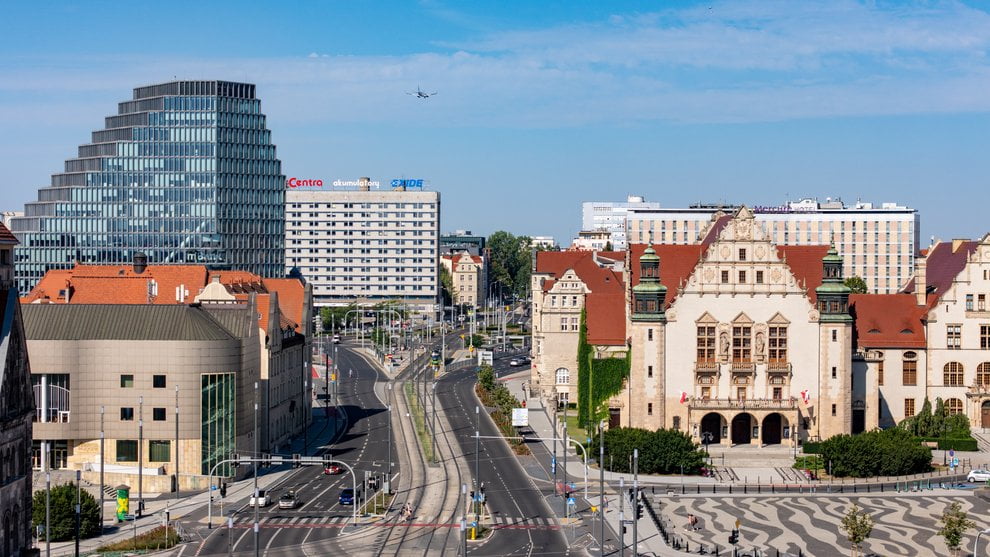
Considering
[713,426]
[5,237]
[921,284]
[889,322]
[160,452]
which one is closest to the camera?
[5,237]

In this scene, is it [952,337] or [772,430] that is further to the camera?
[952,337]

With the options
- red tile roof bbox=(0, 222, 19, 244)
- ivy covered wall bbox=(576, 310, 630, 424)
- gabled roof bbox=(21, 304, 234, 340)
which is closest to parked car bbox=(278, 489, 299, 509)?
gabled roof bbox=(21, 304, 234, 340)

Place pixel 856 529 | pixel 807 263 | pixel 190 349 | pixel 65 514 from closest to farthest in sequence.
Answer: pixel 856 529 → pixel 65 514 → pixel 190 349 → pixel 807 263

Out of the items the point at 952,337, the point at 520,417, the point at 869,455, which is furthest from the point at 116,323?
the point at 952,337

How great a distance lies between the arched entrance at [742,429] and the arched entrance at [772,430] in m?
1.57

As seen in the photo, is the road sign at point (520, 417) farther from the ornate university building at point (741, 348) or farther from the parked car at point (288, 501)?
the parked car at point (288, 501)

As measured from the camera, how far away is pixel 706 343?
139 meters

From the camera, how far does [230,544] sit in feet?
289

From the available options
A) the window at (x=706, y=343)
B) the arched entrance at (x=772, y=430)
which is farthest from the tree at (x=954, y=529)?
the window at (x=706, y=343)

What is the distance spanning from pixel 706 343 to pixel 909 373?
26.2 m

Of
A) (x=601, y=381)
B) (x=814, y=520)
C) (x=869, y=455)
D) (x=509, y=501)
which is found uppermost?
(x=601, y=381)

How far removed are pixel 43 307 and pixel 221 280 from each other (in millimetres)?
42731

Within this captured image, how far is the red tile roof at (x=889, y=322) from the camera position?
149750mm

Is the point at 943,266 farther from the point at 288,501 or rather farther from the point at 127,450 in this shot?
the point at 127,450
